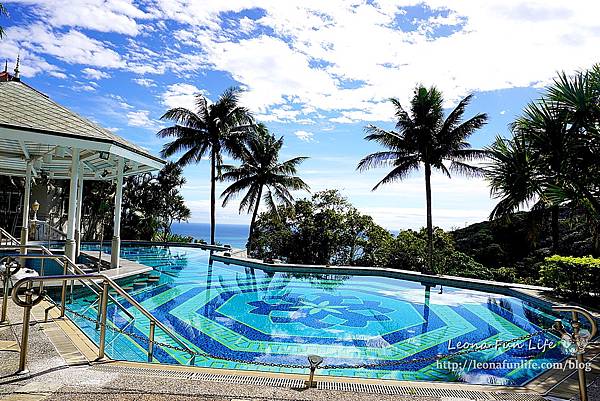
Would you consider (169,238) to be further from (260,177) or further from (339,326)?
(339,326)

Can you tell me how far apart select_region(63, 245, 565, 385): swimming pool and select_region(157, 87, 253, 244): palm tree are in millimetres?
9748

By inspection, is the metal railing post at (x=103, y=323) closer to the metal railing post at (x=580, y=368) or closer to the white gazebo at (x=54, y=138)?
the metal railing post at (x=580, y=368)

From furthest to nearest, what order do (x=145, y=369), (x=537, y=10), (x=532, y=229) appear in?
(x=532, y=229), (x=537, y=10), (x=145, y=369)

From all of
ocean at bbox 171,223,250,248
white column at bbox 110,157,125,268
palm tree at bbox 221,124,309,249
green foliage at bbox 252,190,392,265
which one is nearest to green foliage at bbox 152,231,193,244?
palm tree at bbox 221,124,309,249

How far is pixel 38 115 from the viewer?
9.71 m

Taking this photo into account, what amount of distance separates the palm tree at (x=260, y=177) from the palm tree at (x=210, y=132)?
2.25ft

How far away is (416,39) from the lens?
10.9 m

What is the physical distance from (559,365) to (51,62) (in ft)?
49.1

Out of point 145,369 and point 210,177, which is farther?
point 210,177

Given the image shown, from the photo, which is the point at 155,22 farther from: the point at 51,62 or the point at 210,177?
the point at 210,177

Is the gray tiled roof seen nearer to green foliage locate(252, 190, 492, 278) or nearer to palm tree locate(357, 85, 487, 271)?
green foliage locate(252, 190, 492, 278)

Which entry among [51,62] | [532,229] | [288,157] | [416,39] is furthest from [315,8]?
[288,157]

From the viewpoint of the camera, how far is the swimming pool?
615cm

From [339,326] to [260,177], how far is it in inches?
594
